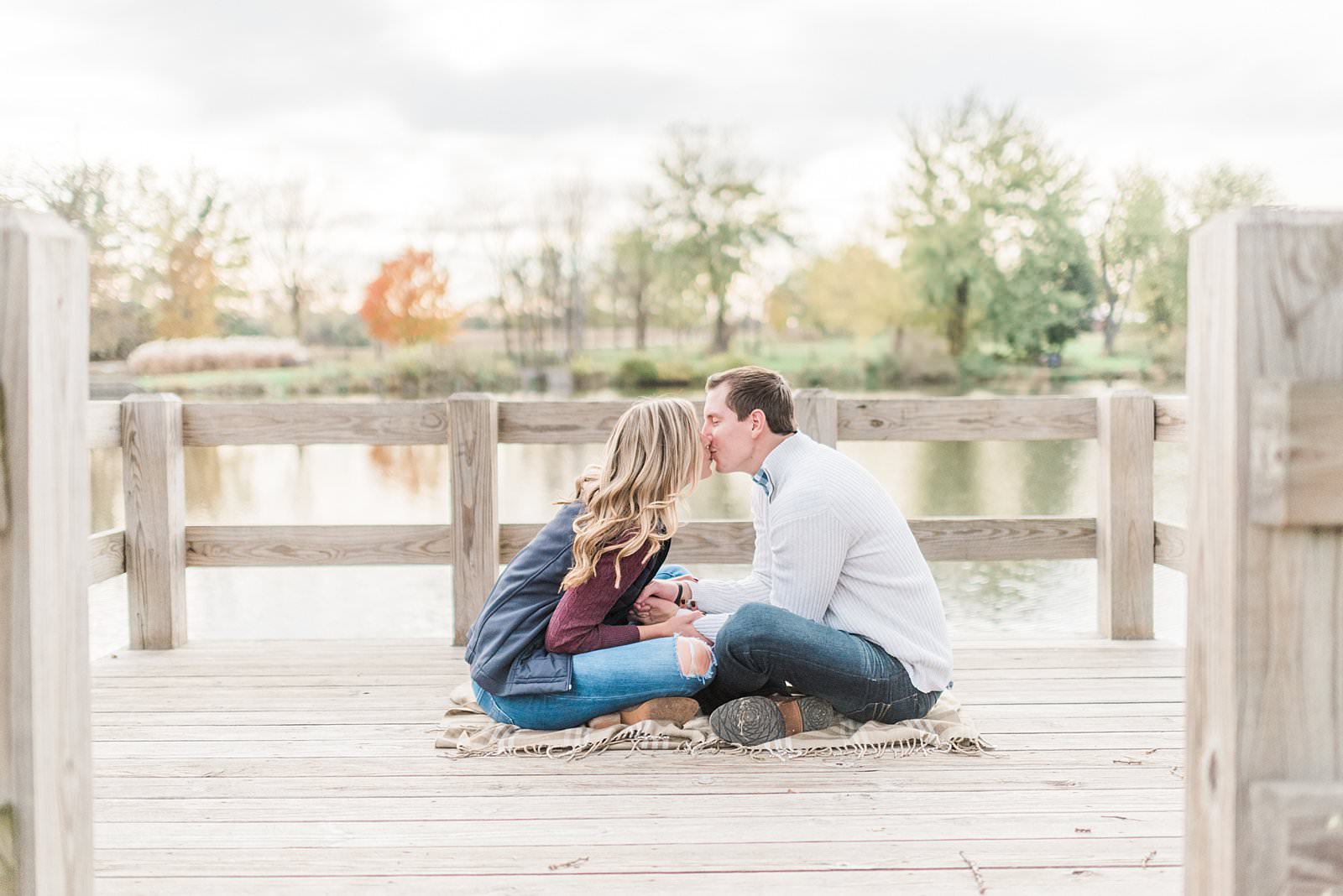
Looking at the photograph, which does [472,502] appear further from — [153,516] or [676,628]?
[676,628]

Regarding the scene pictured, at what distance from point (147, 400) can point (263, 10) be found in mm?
27327

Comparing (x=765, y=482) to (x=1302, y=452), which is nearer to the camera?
(x=1302, y=452)

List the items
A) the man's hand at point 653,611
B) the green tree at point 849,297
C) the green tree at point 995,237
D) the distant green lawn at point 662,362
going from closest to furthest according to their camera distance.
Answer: the man's hand at point 653,611, the distant green lawn at point 662,362, the green tree at point 849,297, the green tree at point 995,237

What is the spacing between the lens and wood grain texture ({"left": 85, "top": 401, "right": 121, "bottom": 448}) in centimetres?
421

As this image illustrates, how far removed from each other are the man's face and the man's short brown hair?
2cm

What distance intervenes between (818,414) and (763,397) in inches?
52.3

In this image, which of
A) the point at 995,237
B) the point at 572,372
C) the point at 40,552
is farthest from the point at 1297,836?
the point at 995,237

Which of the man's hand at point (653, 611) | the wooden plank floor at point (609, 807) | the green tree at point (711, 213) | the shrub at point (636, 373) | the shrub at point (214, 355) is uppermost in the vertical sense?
the green tree at point (711, 213)

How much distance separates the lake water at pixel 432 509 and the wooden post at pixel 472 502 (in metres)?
2.81

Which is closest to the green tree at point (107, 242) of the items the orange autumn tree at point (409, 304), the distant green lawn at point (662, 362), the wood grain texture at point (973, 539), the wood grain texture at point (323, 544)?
the distant green lawn at point (662, 362)

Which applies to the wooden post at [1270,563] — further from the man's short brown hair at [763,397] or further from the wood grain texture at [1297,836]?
the man's short brown hair at [763,397]

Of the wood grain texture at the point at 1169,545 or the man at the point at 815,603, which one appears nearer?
the man at the point at 815,603

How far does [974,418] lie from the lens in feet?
14.9

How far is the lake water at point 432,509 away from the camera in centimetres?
1091
